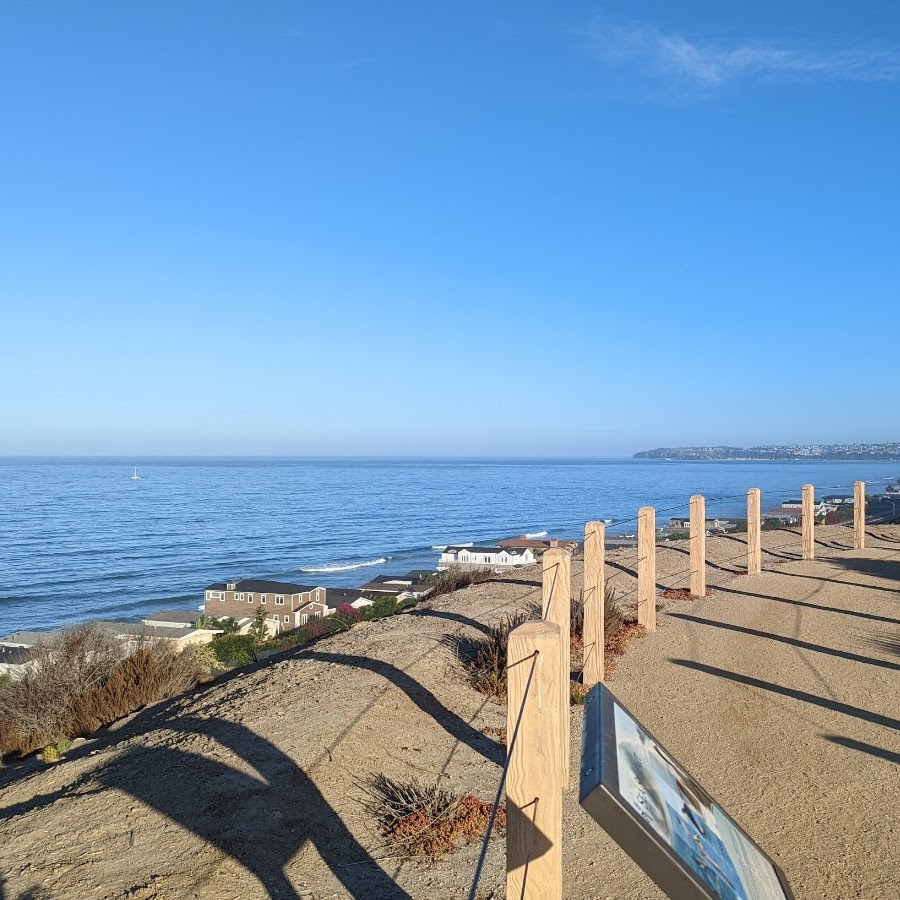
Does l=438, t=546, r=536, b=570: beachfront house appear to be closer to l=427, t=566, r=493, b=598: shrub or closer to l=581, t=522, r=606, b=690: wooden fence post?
l=427, t=566, r=493, b=598: shrub

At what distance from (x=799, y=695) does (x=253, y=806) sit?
550 cm

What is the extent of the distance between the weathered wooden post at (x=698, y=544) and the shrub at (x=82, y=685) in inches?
302

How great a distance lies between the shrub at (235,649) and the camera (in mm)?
15216

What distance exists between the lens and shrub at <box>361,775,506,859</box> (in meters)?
5.08

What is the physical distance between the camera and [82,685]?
374 inches

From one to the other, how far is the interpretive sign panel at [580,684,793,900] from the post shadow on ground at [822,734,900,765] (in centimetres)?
447

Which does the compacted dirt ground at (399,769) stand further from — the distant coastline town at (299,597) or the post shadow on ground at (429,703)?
the distant coastline town at (299,597)

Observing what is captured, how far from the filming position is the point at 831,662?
31.3ft

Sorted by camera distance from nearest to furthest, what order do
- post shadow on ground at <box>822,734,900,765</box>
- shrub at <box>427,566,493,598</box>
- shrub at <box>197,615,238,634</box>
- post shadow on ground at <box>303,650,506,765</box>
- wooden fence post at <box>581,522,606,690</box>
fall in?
1. post shadow on ground at <box>822,734,900,765</box>
2. post shadow on ground at <box>303,650,506,765</box>
3. wooden fence post at <box>581,522,606,690</box>
4. shrub at <box>427,566,493,598</box>
5. shrub at <box>197,615,238,634</box>

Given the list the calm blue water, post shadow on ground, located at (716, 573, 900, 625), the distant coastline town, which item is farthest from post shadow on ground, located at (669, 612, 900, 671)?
the calm blue water

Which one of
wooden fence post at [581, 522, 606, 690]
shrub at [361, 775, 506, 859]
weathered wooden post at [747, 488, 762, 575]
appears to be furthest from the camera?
weathered wooden post at [747, 488, 762, 575]

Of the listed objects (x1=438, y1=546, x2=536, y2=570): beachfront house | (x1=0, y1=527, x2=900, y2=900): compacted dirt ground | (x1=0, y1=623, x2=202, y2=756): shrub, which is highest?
(x1=0, y1=527, x2=900, y2=900): compacted dirt ground

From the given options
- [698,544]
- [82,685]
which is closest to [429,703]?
[82,685]

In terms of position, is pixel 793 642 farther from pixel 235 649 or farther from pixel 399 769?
pixel 235 649
